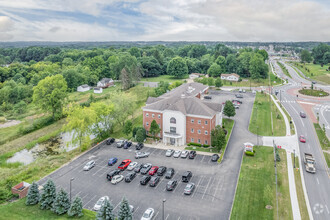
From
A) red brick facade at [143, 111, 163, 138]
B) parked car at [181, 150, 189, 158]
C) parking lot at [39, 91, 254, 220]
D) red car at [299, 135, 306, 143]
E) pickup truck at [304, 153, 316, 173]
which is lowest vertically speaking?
parking lot at [39, 91, 254, 220]

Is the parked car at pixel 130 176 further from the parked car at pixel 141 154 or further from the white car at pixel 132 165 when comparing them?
the parked car at pixel 141 154

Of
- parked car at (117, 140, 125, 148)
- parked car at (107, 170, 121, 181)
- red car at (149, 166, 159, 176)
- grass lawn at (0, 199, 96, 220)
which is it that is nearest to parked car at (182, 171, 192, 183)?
red car at (149, 166, 159, 176)

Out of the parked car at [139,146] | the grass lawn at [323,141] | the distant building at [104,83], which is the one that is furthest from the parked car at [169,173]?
the distant building at [104,83]

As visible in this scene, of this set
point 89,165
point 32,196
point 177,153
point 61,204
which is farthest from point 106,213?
point 177,153

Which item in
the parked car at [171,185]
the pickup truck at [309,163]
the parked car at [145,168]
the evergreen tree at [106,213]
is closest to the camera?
the evergreen tree at [106,213]

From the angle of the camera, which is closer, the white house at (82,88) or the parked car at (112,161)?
the parked car at (112,161)

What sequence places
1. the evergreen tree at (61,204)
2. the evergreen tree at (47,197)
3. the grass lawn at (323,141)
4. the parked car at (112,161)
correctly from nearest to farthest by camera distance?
the evergreen tree at (61,204)
the evergreen tree at (47,197)
the parked car at (112,161)
the grass lawn at (323,141)

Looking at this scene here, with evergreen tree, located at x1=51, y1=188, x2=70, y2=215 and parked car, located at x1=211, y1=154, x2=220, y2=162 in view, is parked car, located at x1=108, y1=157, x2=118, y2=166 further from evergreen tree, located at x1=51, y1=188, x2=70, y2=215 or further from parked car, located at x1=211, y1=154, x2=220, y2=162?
parked car, located at x1=211, y1=154, x2=220, y2=162
